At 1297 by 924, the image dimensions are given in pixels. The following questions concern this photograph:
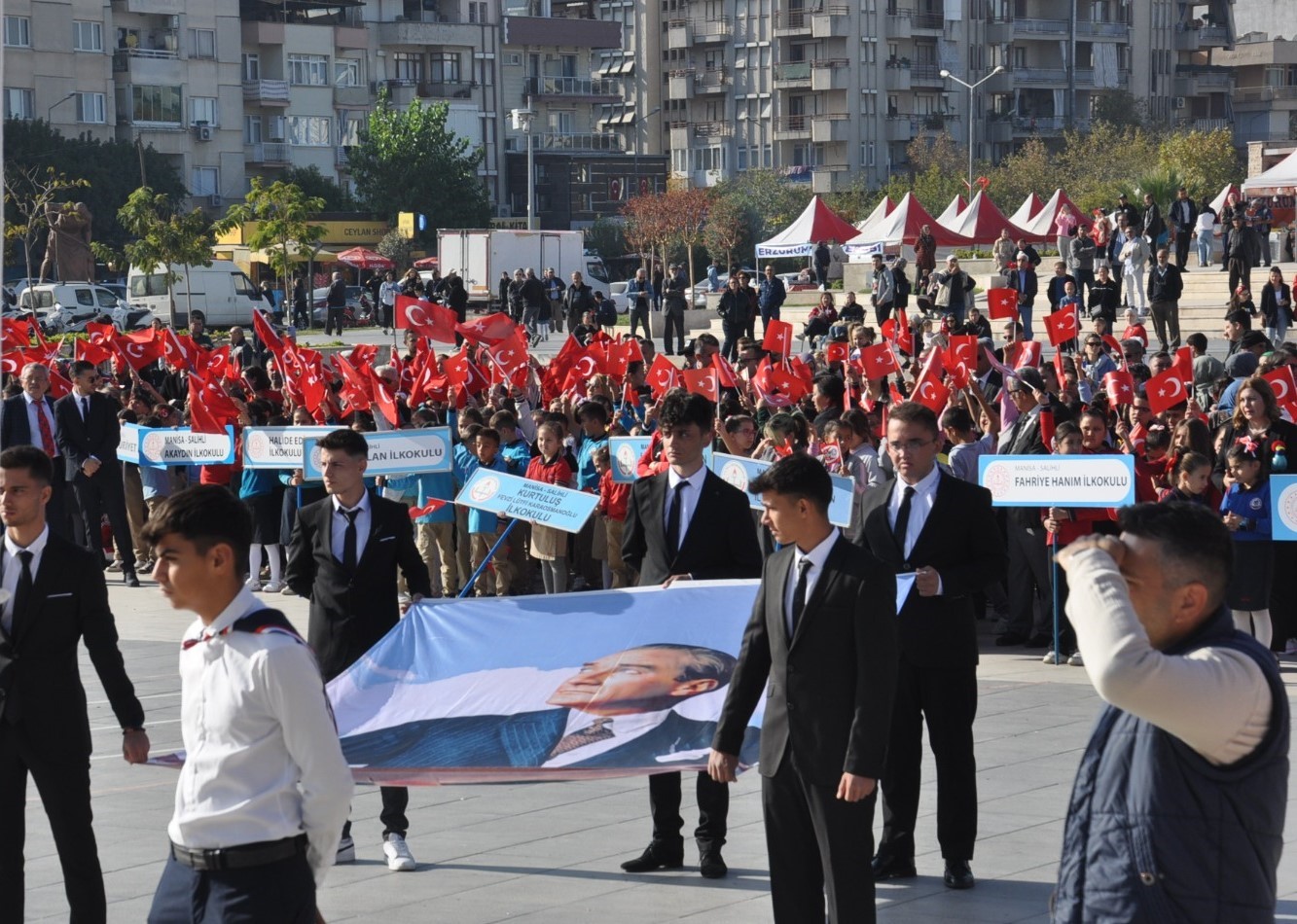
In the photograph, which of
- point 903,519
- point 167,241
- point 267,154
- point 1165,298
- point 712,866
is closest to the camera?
point 903,519

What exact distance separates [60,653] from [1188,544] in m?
4.15

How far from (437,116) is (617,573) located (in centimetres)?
7688

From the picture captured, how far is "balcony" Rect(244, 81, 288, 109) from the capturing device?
94.0m

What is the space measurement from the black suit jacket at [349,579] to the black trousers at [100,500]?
32.8 ft

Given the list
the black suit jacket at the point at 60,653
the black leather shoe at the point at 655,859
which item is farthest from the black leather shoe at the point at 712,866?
the black suit jacket at the point at 60,653

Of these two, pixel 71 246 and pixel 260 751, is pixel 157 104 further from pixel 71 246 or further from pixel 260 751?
pixel 260 751

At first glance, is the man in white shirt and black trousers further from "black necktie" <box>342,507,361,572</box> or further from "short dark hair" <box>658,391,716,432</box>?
"short dark hair" <box>658,391,716,432</box>

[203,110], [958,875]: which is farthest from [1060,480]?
[203,110]

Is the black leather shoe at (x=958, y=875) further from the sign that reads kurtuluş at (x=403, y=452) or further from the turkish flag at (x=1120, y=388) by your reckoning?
the turkish flag at (x=1120, y=388)

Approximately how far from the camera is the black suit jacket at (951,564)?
25.7ft

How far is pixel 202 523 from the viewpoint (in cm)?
493

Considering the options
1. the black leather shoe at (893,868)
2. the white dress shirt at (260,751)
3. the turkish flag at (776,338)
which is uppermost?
the turkish flag at (776,338)

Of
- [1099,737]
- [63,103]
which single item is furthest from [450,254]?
[1099,737]

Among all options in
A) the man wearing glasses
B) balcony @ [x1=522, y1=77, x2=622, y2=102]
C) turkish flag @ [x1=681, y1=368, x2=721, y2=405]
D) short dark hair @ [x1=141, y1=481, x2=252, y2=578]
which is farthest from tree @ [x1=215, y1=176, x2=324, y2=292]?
balcony @ [x1=522, y1=77, x2=622, y2=102]
